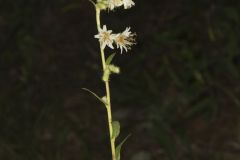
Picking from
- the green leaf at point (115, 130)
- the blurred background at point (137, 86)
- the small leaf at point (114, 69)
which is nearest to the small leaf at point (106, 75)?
the small leaf at point (114, 69)

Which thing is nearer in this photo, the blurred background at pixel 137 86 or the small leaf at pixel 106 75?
the small leaf at pixel 106 75

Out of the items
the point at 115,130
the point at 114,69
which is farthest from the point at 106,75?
the point at 115,130

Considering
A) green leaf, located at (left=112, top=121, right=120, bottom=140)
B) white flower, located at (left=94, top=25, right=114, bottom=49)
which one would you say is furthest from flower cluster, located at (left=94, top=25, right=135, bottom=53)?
green leaf, located at (left=112, top=121, right=120, bottom=140)

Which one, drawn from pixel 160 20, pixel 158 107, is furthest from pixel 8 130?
pixel 160 20

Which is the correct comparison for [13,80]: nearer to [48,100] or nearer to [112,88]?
[48,100]

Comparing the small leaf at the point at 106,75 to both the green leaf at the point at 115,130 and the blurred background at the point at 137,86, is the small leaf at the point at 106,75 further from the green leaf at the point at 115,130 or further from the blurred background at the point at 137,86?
the blurred background at the point at 137,86

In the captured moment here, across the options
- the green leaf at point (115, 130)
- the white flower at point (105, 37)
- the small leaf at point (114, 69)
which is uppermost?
the white flower at point (105, 37)

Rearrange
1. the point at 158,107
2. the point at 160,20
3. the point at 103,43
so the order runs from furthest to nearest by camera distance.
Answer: the point at 160,20, the point at 158,107, the point at 103,43

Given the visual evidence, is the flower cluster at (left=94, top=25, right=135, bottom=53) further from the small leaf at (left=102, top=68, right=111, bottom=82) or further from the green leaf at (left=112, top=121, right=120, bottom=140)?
the green leaf at (left=112, top=121, right=120, bottom=140)
